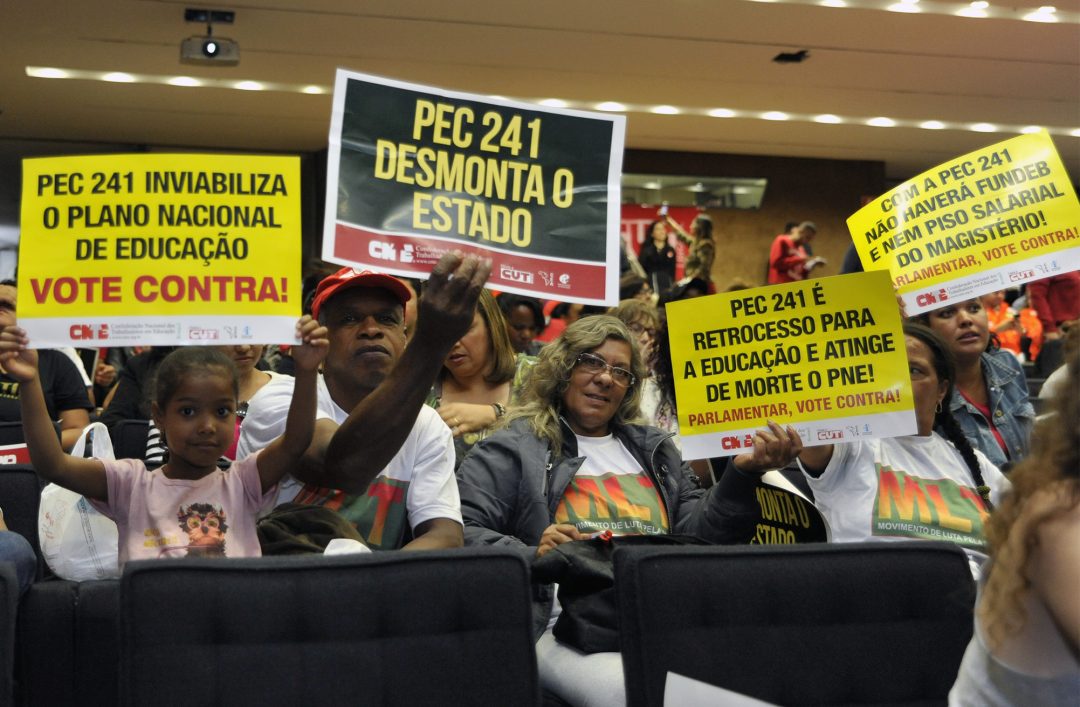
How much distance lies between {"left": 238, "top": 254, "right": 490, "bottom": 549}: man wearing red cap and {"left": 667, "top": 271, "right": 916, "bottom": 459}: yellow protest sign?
0.62m

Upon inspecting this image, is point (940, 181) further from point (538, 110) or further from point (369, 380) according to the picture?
point (369, 380)

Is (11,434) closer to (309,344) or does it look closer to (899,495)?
(309,344)

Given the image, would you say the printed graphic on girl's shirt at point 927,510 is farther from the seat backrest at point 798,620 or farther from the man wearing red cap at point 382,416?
the man wearing red cap at point 382,416

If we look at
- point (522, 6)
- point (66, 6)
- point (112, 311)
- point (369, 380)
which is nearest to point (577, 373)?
point (369, 380)

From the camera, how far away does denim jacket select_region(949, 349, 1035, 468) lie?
145 inches

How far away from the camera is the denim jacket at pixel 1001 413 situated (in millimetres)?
3689

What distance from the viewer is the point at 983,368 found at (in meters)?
3.97

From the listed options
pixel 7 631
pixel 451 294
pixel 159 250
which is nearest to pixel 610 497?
pixel 451 294

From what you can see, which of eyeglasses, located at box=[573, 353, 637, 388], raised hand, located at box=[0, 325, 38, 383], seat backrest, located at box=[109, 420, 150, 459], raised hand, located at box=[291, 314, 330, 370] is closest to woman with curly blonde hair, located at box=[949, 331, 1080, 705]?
raised hand, located at box=[291, 314, 330, 370]

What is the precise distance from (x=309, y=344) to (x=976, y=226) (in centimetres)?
193

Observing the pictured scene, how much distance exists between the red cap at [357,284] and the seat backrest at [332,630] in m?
1.04

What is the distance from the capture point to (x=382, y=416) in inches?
99.4

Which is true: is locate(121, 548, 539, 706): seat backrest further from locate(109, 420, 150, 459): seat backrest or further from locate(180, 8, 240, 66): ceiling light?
locate(180, 8, 240, 66): ceiling light

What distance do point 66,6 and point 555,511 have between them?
7012mm
